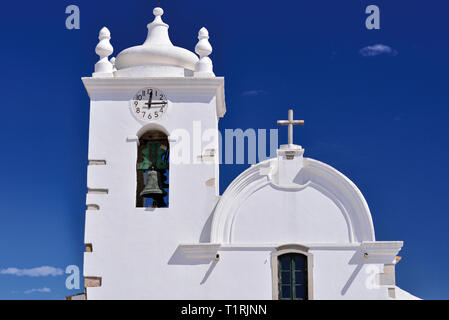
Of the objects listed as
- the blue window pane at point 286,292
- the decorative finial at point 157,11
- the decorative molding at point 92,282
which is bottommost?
the blue window pane at point 286,292

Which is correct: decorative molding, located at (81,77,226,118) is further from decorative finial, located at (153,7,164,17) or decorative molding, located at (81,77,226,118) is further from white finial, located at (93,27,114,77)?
decorative finial, located at (153,7,164,17)

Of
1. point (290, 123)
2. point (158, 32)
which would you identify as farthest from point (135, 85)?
point (290, 123)

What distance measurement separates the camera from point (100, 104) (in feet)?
72.7

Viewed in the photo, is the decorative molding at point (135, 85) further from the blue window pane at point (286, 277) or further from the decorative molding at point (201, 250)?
the blue window pane at point (286, 277)

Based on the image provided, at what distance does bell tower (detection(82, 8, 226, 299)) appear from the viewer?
21219mm

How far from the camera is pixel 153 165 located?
22.2 meters

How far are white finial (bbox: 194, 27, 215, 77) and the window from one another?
464cm

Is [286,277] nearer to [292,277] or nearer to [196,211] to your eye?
[292,277]

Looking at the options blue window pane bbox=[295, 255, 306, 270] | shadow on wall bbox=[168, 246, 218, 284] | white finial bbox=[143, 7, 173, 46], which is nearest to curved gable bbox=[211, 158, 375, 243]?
blue window pane bbox=[295, 255, 306, 270]

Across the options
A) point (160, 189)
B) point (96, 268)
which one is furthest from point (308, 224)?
point (96, 268)

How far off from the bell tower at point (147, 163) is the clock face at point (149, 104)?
0.08ft

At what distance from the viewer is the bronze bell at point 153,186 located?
21.8 m

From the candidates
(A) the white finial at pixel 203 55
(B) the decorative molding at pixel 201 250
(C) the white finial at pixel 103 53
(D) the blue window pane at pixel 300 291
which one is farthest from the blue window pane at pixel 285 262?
(C) the white finial at pixel 103 53

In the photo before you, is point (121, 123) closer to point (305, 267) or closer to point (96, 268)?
point (96, 268)
